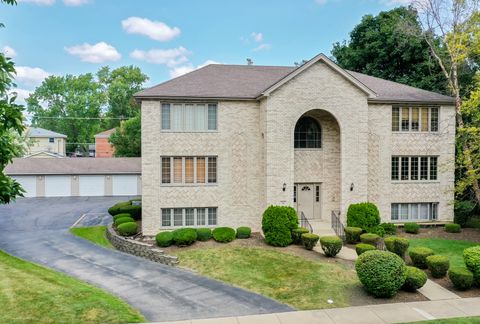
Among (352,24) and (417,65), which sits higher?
(352,24)

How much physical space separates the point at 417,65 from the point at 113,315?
30.9 metres

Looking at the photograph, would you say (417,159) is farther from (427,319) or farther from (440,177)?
(427,319)

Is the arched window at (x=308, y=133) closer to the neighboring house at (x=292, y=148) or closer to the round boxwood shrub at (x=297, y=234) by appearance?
the neighboring house at (x=292, y=148)

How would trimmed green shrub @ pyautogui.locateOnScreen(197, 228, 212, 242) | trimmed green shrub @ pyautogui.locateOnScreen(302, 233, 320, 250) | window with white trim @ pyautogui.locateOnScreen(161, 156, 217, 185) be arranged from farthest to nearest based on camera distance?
1. window with white trim @ pyautogui.locateOnScreen(161, 156, 217, 185)
2. trimmed green shrub @ pyautogui.locateOnScreen(197, 228, 212, 242)
3. trimmed green shrub @ pyautogui.locateOnScreen(302, 233, 320, 250)

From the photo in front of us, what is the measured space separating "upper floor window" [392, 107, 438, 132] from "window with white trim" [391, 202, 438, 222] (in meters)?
4.75

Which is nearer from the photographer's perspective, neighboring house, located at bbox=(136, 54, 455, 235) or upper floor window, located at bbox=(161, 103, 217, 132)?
neighboring house, located at bbox=(136, 54, 455, 235)

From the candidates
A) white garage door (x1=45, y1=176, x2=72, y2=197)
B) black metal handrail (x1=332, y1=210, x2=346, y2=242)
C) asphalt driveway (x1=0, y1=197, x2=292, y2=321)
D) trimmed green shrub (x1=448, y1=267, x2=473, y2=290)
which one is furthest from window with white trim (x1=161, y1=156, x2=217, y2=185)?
white garage door (x1=45, y1=176, x2=72, y2=197)

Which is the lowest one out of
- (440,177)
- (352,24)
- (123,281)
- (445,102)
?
(123,281)

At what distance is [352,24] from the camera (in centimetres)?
3709

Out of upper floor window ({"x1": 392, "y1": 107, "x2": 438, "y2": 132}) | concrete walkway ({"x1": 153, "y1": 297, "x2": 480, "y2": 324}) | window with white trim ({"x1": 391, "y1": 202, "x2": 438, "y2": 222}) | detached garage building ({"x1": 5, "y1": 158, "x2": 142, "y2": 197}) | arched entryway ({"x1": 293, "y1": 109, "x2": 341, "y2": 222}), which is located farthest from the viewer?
detached garage building ({"x1": 5, "y1": 158, "x2": 142, "y2": 197})

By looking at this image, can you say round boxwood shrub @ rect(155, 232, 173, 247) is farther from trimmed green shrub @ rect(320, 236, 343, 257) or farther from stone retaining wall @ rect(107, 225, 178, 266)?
trimmed green shrub @ rect(320, 236, 343, 257)

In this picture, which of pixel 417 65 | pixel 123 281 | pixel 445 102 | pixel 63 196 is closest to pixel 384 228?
pixel 445 102

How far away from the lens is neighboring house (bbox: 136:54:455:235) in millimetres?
19703

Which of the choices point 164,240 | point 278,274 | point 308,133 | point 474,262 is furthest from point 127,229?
point 474,262
